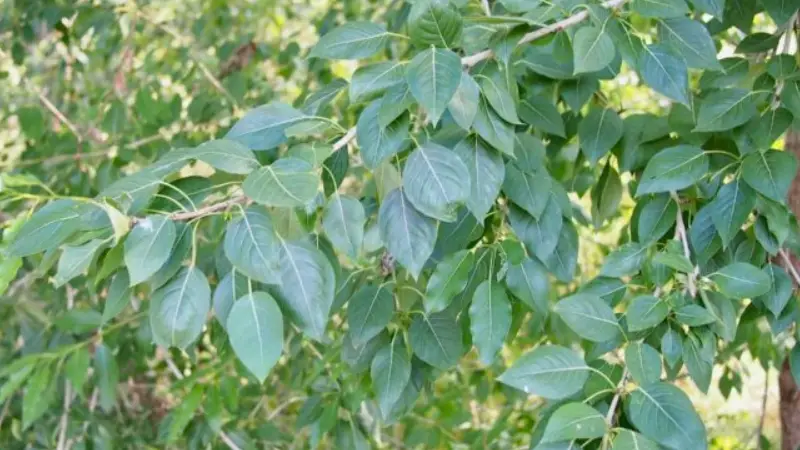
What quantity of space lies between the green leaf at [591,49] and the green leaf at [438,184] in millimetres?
114

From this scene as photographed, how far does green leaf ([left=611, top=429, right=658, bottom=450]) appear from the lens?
0.60 m

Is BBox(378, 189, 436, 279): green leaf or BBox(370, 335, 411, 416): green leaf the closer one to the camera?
BBox(378, 189, 436, 279): green leaf

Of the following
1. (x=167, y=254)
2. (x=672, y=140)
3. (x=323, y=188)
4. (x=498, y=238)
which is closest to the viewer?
(x=167, y=254)

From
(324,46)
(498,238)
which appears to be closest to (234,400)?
(498,238)

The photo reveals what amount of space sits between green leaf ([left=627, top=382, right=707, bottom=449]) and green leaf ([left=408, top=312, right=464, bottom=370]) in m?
0.21

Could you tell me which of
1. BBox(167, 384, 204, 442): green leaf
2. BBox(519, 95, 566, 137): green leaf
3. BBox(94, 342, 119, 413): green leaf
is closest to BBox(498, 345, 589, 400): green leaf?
BBox(519, 95, 566, 137): green leaf

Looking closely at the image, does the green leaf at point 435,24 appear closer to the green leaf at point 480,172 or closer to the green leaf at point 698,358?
the green leaf at point 480,172

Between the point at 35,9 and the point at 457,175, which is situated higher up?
the point at 457,175

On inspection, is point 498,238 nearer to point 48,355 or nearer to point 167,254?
point 167,254

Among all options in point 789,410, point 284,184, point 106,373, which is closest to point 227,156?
point 284,184

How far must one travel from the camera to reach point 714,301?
0.79m

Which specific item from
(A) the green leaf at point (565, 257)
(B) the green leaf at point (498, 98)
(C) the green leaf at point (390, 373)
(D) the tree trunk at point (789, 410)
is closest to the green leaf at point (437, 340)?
(C) the green leaf at point (390, 373)

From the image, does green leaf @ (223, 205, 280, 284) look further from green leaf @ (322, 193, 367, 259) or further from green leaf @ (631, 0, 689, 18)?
green leaf @ (631, 0, 689, 18)

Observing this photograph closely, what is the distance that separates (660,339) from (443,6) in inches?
12.6
